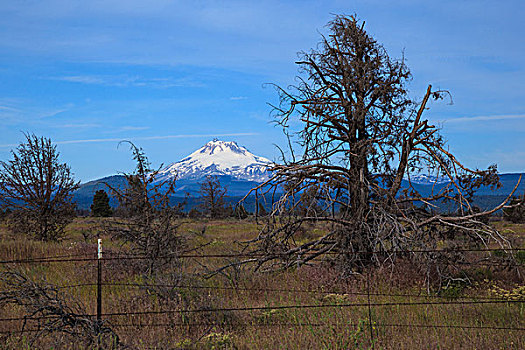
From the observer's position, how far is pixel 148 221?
397 inches

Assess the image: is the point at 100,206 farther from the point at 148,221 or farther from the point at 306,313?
the point at 306,313

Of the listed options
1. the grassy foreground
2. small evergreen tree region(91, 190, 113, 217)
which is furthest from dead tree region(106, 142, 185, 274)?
small evergreen tree region(91, 190, 113, 217)

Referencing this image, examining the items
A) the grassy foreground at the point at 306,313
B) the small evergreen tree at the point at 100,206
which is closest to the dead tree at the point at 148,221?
the grassy foreground at the point at 306,313

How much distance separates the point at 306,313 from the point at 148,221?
4.89 metres

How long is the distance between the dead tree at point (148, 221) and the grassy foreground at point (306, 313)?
33.7 inches

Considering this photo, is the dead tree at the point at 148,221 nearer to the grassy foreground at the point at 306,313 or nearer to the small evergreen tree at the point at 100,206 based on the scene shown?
the grassy foreground at the point at 306,313

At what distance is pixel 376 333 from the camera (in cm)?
575

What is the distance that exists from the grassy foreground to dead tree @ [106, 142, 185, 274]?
86 centimetres

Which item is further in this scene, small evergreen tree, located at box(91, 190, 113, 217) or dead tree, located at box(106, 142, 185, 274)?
small evergreen tree, located at box(91, 190, 113, 217)

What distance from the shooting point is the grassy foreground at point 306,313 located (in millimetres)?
5539

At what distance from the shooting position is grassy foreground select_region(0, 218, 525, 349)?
18.2 ft

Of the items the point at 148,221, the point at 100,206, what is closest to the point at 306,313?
the point at 148,221

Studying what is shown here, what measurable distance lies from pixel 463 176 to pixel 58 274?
9.00 metres

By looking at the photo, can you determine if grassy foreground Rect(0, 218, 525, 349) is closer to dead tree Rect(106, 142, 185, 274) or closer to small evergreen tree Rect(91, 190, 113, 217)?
dead tree Rect(106, 142, 185, 274)
